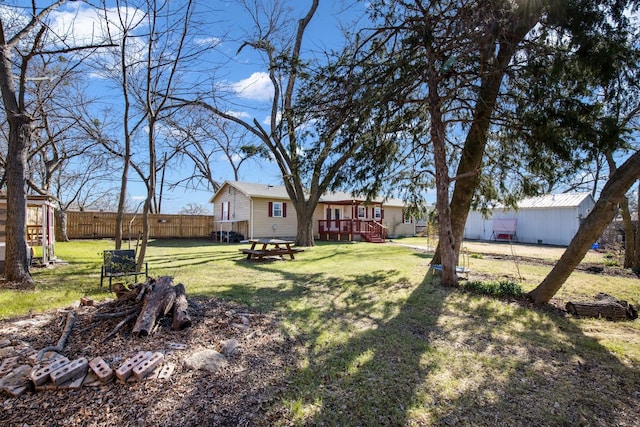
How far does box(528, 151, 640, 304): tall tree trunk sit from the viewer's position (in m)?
4.91

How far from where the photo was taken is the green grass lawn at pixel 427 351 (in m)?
2.55

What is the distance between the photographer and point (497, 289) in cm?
644

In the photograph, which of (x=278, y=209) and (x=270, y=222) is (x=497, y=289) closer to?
(x=270, y=222)

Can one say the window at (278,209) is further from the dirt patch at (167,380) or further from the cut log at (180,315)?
the cut log at (180,315)

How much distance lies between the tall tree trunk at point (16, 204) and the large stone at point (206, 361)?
479 cm

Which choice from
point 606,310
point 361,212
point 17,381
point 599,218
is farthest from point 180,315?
point 361,212

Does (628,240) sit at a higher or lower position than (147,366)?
higher

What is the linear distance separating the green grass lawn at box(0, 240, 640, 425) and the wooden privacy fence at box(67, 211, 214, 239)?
12.5 m

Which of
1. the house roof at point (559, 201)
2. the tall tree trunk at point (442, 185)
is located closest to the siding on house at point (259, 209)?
the house roof at point (559, 201)

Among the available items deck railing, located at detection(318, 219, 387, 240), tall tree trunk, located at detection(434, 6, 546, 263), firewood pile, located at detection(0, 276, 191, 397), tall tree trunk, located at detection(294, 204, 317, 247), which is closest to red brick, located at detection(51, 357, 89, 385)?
firewood pile, located at detection(0, 276, 191, 397)

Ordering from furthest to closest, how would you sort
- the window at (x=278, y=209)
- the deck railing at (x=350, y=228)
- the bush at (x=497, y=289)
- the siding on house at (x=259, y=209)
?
the deck railing at (x=350, y=228), the window at (x=278, y=209), the siding on house at (x=259, y=209), the bush at (x=497, y=289)

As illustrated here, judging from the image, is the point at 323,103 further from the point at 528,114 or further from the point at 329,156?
the point at 528,114

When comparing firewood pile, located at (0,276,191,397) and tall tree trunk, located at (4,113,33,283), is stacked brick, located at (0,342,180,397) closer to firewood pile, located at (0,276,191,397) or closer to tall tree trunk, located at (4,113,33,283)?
firewood pile, located at (0,276,191,397)

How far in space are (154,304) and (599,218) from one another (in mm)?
6437
